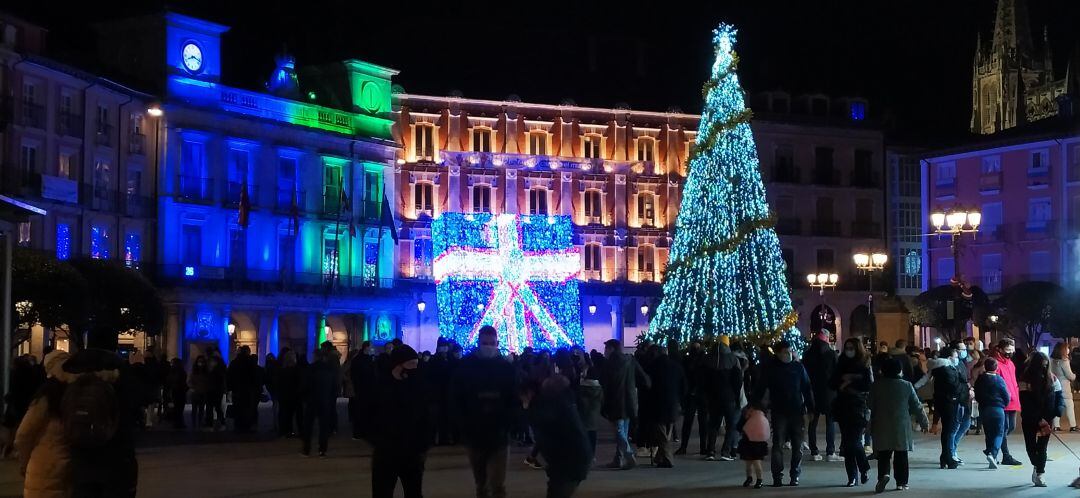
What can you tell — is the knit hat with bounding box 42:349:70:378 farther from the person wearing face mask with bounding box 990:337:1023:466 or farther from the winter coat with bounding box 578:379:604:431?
the person wearing face mask with bounding box 990:337:1023:466

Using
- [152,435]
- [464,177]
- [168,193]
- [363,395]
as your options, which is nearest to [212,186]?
[168,193]

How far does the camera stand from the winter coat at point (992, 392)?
19812 millimetres

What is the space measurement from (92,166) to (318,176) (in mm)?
12890

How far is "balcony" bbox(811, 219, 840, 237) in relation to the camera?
7569 centimetres

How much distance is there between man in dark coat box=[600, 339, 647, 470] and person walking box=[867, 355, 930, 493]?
13.6ft

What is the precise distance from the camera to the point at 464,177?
6869 cm

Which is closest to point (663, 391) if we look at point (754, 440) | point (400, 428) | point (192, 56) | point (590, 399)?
point (590, 399)

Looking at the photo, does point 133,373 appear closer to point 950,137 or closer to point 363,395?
point 363,395

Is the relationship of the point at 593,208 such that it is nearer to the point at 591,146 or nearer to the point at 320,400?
the point at 591,146

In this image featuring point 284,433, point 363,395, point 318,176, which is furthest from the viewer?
point 318,176

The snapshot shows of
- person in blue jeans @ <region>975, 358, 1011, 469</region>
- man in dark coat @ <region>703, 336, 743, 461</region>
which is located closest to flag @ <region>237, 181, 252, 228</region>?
man in dark coat @ <region>703, 336, 743, 461</region>

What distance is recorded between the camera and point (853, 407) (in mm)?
17828

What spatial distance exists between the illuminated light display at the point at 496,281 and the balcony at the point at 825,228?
23225mm

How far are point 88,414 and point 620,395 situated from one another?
11585mm
